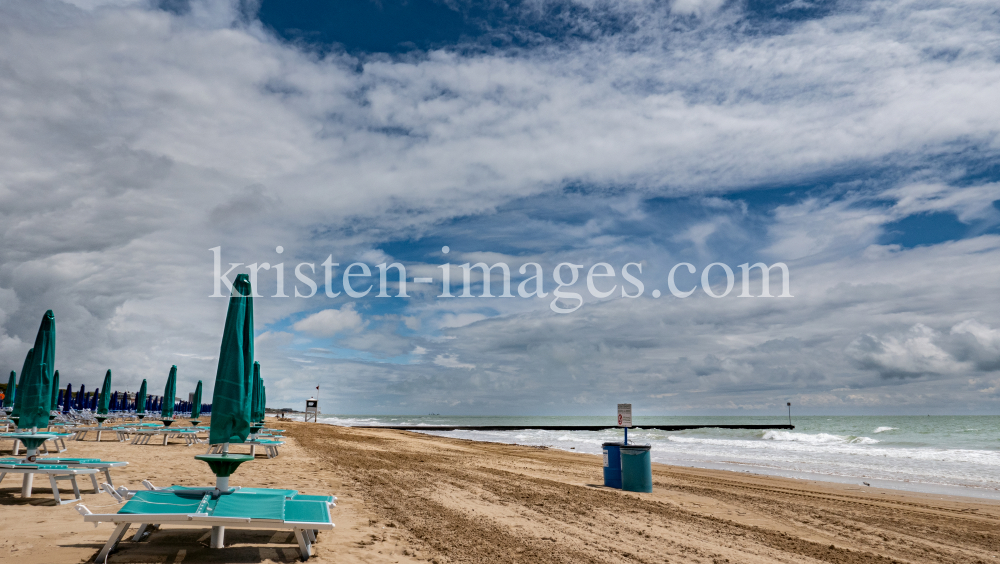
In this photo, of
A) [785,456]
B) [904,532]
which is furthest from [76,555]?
[785,456]

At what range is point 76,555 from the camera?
4.89 m

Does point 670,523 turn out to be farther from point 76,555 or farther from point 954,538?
point 76,555

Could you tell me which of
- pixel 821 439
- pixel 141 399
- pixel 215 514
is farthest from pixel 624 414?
pixel 821 439

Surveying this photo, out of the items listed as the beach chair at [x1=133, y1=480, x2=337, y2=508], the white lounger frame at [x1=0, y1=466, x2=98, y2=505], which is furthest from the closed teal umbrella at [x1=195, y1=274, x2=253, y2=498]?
the white lounger frame at [x1=0, y1=466, x2=98, y2=505]

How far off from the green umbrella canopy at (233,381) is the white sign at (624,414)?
892 cm

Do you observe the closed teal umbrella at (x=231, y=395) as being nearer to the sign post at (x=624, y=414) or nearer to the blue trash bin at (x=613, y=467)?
the blue trash bin at (x=613, y=467)

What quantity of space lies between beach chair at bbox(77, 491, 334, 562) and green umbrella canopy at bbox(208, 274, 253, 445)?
0.58 metres

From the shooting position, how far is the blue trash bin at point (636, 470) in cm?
1141

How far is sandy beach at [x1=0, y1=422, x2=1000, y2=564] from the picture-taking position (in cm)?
561

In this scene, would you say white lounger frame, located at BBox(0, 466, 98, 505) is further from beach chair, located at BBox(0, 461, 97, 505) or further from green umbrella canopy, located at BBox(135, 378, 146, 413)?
green umbrella canopy, located at BBox(135, 378, 146, 413)

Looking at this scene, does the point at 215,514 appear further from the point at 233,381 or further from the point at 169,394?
the point at 169,394

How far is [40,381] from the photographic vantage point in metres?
9.00

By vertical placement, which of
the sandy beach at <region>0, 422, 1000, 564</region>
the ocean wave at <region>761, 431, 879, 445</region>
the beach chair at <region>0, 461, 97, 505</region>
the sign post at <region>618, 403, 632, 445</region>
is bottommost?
the ocean wave at <region>761, 431, 879, 445</region>

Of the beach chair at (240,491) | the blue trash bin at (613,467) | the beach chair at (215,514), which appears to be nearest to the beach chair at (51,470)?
the beach chair at (240,491)
